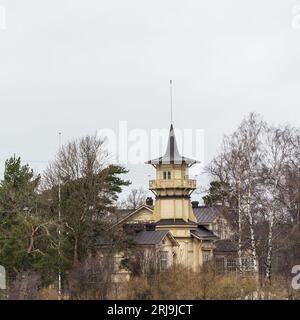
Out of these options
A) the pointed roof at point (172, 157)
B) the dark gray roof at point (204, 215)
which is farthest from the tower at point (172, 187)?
the dark gray roof at point (204, 215)

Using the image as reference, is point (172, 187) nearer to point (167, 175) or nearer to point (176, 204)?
point (167, 175)

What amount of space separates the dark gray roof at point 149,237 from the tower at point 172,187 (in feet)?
11.3

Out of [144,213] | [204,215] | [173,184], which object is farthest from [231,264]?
[204,215]

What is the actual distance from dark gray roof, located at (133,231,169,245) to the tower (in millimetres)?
3456

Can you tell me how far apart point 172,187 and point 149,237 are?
6238 millimetres

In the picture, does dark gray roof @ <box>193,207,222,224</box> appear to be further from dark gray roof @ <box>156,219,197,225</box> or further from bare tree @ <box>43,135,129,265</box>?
bare tree @ <box>43,135,129,265</box>

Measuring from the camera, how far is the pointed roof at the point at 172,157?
2429 inches

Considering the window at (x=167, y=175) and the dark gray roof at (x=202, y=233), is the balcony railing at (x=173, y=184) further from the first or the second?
the dark gray roof at (x=202, y=233)

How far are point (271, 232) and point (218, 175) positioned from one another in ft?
11.9

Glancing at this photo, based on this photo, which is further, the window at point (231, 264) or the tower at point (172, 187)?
the tower at point (172, 187)

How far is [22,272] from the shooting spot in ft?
130

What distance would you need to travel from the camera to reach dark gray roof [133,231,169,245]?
5528 centimetres
